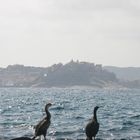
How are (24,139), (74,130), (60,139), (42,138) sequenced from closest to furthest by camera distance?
1. (24,139)
2. (42,138)
3. (60,139)
4. (74,130)

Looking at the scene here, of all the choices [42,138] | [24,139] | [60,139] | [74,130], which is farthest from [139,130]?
[24,139]

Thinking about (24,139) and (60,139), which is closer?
(24,139)

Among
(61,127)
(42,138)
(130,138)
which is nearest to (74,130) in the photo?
(61,127)

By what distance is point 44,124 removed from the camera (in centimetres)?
2759

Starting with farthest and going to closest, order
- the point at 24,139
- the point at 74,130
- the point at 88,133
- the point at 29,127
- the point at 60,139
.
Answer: the point at 29,127, the point at 74,130, the point at 60,139, the point at 88,133, the point at 24,139

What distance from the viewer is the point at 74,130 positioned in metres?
37.8

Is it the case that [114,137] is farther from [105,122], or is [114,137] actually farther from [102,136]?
[105,122]

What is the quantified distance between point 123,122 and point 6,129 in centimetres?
1064

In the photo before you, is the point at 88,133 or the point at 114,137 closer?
the point at 88,133

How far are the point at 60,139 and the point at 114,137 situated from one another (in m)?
3.52

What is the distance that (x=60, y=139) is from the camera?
33344 mm

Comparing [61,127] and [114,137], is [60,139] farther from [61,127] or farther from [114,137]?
[61,127]

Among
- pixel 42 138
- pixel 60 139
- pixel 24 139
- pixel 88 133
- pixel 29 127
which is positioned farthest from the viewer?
pixel 29 127

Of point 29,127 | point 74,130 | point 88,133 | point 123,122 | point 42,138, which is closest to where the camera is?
point 88,133
